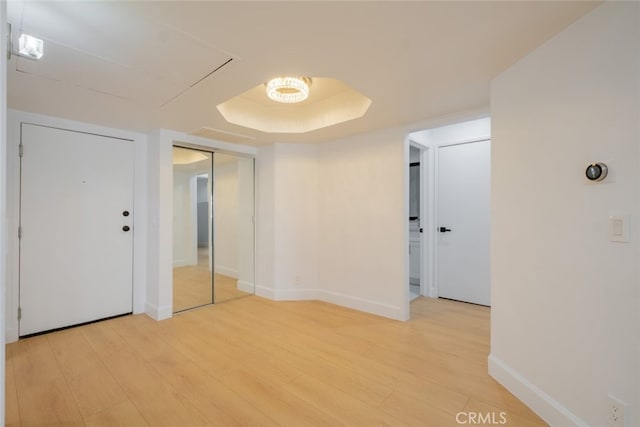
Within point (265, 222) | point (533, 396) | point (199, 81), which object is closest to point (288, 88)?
point (199, 81)

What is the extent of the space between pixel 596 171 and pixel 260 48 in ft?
6.36

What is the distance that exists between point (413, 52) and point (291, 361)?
246 centimetres

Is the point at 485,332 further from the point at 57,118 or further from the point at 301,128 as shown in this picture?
the point at 57,118

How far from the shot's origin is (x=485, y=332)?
2.86 metres

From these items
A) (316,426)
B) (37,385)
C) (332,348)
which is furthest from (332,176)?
(37,385)

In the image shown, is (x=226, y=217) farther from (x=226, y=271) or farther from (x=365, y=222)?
(x=365, y=222)

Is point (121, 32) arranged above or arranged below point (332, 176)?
above

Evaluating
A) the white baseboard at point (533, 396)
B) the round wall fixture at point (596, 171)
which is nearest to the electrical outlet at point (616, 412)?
the white baseboard at point (533, 396)

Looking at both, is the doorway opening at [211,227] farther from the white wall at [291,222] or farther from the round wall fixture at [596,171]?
the round wall fixture at [596,171]

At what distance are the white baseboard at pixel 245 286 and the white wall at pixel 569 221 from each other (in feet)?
10.4

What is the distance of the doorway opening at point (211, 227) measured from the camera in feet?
11.9

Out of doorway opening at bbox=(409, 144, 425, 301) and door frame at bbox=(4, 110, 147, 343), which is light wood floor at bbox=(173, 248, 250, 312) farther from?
doorway opening at bbox=(409, 144, 425, 301)

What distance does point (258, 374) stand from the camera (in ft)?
6.93

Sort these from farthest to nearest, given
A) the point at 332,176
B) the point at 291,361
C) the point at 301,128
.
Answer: the point at 332,176
the point at 301,128
the point at 291,361
